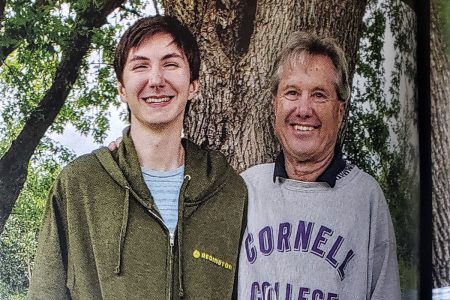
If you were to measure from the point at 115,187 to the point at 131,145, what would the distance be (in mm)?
182

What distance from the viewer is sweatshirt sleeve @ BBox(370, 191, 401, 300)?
129 inches

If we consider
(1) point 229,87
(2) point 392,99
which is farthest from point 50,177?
(2) point 392,99

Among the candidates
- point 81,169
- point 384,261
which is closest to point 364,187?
point 384,261

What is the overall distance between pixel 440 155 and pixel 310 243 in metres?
1.15

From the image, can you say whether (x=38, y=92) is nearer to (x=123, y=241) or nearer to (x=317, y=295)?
(x=123, y=241)

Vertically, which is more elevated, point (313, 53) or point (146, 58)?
point (313, 53)

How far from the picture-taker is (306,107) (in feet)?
10.5

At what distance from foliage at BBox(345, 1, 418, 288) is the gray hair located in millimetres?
99

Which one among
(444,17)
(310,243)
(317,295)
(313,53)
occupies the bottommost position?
(317,295)

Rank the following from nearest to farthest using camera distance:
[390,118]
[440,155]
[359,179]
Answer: [359,179] < [390,118] < [440,155]

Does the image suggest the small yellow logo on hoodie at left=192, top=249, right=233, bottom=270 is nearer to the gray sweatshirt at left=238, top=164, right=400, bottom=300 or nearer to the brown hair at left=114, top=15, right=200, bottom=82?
the gray sweatshirt at left=238, top=164, right=400, bottom=300

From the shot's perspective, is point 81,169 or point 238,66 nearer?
point 81,169

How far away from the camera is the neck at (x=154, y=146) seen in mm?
3090

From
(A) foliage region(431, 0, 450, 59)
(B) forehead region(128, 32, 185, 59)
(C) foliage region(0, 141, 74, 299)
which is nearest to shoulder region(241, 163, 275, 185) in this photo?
(B) forehead region(128, 32, 185, 59)
